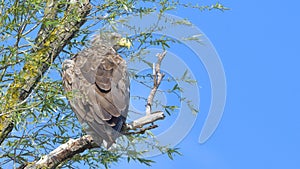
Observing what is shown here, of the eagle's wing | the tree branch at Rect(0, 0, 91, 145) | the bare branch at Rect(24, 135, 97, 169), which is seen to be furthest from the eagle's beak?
the bare branch at Rect(24, 135, 97, 169)

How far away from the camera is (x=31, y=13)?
5.61m

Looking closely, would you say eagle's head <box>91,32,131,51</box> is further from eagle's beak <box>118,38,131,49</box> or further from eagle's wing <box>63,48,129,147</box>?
eagle's wing <box>63,48,129,147</box>

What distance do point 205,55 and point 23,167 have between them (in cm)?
191

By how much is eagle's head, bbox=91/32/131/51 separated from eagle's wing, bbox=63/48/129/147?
0.37ft

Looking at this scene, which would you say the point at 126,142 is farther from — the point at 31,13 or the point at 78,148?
the point at 31,13

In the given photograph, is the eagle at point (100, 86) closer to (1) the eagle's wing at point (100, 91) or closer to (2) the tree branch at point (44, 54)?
(1) the eagle's wing at point (100, 91)

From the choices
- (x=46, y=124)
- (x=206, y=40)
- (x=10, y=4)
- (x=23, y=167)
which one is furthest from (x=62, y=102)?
(x=206, y=40)

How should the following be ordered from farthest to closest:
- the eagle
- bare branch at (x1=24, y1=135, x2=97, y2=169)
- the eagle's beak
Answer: the eagle's beak
the eagle
bare branch at (x1=24, y1=135, x2=97, y2=169)

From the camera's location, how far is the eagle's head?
6291 millimetres

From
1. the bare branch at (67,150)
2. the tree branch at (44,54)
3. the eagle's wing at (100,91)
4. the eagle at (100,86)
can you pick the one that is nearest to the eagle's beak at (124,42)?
the eagle at (100,86)

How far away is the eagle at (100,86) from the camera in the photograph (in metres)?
5.55

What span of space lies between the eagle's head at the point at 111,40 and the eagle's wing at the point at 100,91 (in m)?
0.11

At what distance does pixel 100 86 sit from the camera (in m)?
5.99

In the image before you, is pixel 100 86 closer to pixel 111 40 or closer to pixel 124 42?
pixel 124 42
